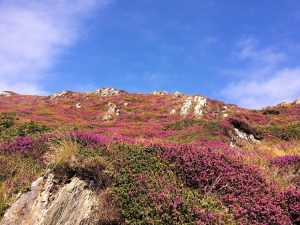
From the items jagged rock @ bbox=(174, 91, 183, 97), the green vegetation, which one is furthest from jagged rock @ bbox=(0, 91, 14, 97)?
the green vegetation

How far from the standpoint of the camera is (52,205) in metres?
11.4

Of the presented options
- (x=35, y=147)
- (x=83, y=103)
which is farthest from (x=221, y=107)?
(x=35, y=147)

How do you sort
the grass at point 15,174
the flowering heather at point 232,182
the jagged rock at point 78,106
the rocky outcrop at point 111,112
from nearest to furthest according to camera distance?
1. the flowering heather at point 232,182
2. the grass at point 15,174
3. the rocky outcrop at point 111,112
4. the jagged rock at point 78,106

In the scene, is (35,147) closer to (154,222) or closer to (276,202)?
(154,222)

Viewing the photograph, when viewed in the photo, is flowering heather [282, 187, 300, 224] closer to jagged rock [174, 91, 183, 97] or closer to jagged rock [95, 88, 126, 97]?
jagged rock [174, 91, 183, 97]

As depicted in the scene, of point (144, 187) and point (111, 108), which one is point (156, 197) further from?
point (111, 108)

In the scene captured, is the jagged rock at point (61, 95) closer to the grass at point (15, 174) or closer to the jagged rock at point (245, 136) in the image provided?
the jagged rock at point (245, 136)

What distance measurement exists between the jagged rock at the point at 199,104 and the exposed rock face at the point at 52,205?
→ 48.2 meters

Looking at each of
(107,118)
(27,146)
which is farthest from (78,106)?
(27,146)

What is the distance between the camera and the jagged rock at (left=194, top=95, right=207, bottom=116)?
198ft

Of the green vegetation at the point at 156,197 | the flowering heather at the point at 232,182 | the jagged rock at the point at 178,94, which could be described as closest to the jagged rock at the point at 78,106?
the jagged rock at the point at 178,94

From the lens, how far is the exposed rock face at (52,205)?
1076 centimetres

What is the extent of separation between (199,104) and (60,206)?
5384cm

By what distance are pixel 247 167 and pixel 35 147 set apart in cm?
1048
